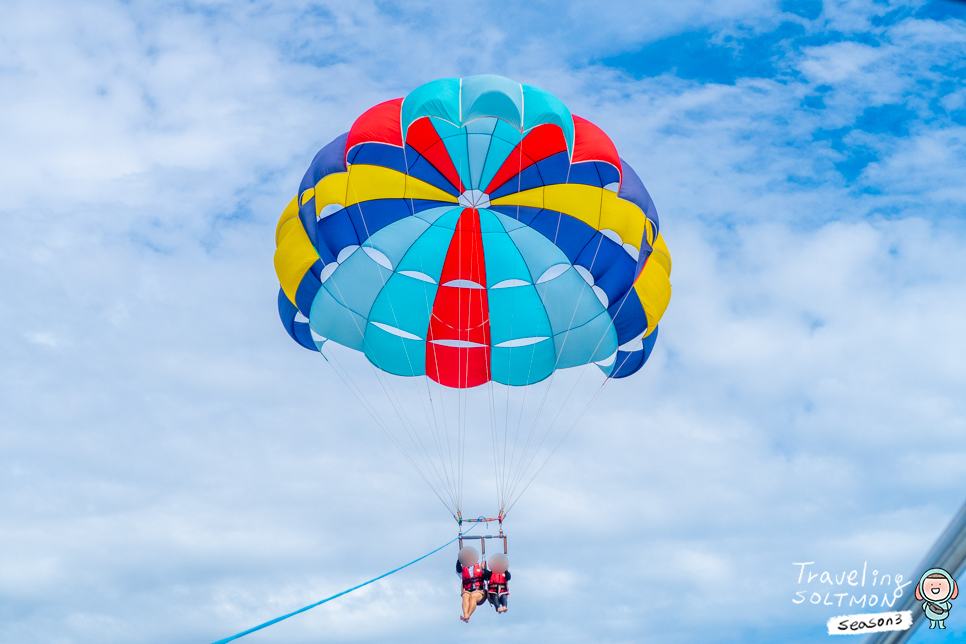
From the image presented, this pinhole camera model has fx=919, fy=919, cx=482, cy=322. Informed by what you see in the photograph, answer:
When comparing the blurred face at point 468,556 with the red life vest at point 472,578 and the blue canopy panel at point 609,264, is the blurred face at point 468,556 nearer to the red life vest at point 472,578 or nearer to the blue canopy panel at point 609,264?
the red life vest at point 472,578

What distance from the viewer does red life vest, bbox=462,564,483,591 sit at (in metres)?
10.8

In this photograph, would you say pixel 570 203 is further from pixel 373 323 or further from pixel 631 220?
pixel 373 323

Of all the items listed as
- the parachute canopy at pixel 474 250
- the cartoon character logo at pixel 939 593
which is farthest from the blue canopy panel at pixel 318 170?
the cartoon character logo at pixel 939 593

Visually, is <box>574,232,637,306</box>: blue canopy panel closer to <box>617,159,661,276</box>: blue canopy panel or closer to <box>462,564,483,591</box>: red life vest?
<box>617,159,661,276</box>: blue canopy panel

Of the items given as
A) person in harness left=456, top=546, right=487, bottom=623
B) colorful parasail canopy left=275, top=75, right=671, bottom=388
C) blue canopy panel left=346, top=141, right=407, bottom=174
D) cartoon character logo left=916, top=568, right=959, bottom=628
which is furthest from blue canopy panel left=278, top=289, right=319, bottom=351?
cartoon character logo left=916, top=568, right=959, bottom=628

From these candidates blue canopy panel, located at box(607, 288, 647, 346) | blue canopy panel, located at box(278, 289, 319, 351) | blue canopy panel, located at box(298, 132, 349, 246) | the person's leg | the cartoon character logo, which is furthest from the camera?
blue canopy panel, located at box(278, 289, 319, 351)

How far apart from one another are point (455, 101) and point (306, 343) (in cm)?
431

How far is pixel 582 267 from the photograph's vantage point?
40.2 feet

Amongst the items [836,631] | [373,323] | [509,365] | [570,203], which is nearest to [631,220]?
[570,203]

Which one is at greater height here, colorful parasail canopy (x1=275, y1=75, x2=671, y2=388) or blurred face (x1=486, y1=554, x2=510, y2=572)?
colorful parasail canopy (x1=275, y1=75, x2=671, y2=388)

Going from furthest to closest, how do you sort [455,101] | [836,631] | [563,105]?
[563,105] → [455,101] → [836,631]

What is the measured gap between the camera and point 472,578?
1080 centimetres

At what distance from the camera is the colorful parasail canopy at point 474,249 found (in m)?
11.9

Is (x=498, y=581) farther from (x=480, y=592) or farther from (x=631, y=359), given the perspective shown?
(x=631, y=359)
